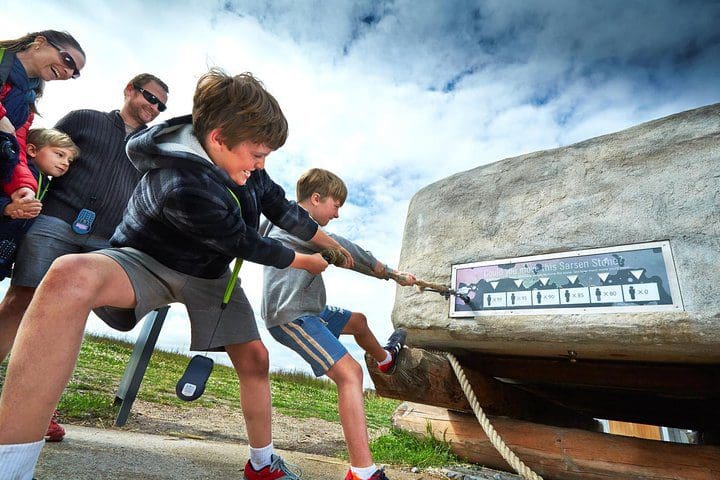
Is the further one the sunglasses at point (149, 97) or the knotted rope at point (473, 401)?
the sunglasses at point (149, 97)

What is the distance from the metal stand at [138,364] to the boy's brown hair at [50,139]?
1.44 meters

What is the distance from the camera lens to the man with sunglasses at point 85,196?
2.14 metres

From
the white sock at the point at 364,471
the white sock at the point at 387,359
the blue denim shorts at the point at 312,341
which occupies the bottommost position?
the white sock at the point at 364,471

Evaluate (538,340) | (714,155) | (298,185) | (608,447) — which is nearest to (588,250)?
(538,340)

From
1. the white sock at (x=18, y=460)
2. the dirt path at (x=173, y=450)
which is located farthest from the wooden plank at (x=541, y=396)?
the white sock at (x=18, y=460)

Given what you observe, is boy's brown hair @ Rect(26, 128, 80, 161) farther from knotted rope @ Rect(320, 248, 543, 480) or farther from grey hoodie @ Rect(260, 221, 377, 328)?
knotted rope @ Rect(320, 248, 543, 480)

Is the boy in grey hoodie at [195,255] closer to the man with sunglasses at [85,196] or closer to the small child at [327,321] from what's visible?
the small child at [327,321]

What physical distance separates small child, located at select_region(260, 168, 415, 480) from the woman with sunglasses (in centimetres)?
132

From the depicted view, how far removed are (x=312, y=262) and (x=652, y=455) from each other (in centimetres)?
221

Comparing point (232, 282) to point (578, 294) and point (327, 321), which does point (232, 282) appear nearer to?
point (327, 321)

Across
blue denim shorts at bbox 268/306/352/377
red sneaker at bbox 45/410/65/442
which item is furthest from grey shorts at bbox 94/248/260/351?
red sneaker at bbox 45/410/65/442

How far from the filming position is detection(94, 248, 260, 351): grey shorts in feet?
5.41

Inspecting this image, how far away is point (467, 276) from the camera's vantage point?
2656mm

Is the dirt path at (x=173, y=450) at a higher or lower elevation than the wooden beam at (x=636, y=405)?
lower
